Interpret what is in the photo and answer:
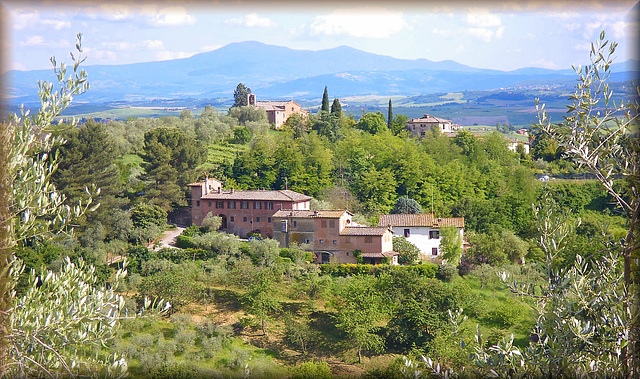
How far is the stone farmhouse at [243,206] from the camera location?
29.3 metres

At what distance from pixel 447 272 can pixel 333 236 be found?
17.2 ft

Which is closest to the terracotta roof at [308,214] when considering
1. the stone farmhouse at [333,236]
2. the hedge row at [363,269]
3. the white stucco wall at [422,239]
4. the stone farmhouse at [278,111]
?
the stone farmhouse at [333,236]

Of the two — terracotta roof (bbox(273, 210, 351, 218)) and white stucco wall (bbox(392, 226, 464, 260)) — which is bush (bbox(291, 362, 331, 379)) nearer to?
terracotta roof (bbox(273, 210, 351, 218))

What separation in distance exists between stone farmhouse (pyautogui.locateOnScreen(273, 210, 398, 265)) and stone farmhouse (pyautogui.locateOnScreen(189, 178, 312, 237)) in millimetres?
1181

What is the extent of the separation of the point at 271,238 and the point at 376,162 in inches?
410

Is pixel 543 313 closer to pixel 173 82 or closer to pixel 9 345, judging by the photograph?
pixel 9 345

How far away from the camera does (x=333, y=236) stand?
89.5 feet

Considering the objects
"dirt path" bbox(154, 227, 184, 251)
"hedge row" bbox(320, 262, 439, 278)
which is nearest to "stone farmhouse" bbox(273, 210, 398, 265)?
"hedge row" bbox(320, 262, 439, 278)

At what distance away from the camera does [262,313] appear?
902 inches

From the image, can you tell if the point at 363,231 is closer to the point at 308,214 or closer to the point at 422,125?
the point at 308,214

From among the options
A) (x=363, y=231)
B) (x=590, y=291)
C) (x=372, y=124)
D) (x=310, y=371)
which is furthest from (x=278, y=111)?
(x=590, y=291)

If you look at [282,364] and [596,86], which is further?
[282,364]

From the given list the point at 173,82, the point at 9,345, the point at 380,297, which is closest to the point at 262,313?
the point at 380,297

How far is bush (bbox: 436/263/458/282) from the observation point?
25.9 meters
